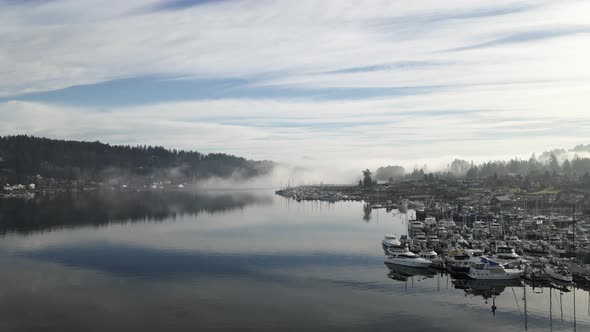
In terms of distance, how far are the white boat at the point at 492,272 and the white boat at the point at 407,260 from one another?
310 centimetres

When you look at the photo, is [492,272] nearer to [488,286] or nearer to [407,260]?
[488,286]

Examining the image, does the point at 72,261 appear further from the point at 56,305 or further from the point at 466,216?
the point at 466,216

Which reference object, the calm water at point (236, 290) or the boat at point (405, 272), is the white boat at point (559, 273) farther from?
the boat at point (405, 272)

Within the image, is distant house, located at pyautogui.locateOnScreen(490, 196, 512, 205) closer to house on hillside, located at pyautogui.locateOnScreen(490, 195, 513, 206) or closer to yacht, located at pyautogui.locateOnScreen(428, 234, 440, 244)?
house on hillside, located at pyautogui.locateOnScreen(490, 195, 513, 206)

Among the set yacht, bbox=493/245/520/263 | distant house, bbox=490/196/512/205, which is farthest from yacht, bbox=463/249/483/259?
distant house, bbox=490/196/512/205

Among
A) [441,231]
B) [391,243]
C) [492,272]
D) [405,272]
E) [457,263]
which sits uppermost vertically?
[441,231]

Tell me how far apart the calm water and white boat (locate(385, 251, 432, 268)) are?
Result: 0.88 m

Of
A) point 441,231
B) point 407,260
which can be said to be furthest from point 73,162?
point 407,260

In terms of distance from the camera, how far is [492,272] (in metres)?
26.2

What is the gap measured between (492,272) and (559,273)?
3.25 meters

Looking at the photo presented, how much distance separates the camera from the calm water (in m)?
19.1

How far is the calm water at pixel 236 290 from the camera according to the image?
62.8 ft

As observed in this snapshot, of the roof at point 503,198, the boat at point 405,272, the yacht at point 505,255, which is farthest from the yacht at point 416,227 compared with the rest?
the roof at point 503,198

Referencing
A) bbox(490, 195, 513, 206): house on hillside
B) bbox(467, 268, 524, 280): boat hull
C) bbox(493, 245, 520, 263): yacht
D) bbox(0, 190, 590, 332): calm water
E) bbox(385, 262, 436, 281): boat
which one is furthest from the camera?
bbox(490, 195, 513, 206): house on hillside
